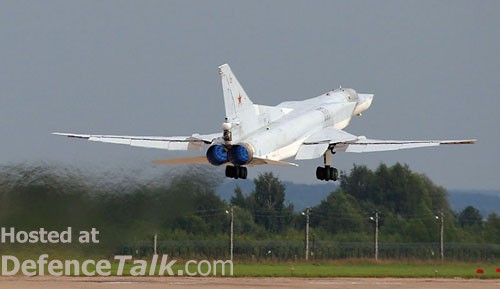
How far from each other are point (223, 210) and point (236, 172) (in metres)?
18.2

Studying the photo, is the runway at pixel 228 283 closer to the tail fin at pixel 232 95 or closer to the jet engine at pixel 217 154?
the jet engine at pixel 217 154

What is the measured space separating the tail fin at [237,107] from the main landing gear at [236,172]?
1.36 meters

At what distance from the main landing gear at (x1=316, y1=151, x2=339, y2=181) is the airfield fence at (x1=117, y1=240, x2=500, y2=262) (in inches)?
454

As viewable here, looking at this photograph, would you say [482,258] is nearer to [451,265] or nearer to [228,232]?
[451,265]

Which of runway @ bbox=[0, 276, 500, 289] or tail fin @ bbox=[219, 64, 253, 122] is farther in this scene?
runway @ bbox=[0, 276, 500, 289]

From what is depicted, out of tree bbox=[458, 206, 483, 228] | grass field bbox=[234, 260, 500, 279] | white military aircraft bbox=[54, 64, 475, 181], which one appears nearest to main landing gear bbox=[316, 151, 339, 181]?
white military aircraft bbox=[54, 64, 475, 181]

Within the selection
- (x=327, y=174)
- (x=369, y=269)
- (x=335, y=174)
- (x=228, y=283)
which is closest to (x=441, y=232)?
(x=369, y=269)

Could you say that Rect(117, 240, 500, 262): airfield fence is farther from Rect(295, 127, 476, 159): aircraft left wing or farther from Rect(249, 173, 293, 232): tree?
Rect(295, 127, 476, 159): aircraft left wing

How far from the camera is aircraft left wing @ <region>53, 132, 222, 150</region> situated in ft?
163

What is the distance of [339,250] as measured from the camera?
72.1 meters

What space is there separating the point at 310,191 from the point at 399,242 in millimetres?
89067

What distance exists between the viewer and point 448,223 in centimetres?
7612

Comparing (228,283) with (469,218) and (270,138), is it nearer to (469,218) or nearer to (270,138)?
(270,138)

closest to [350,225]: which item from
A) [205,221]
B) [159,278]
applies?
[205,221]
